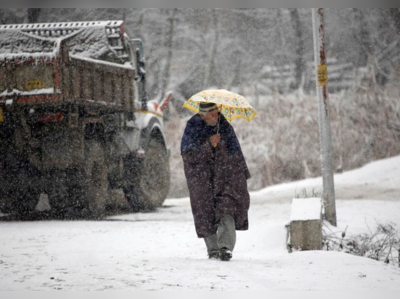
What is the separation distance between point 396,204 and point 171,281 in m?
7.56

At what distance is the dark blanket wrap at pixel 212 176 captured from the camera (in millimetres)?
7090

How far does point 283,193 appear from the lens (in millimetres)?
17094

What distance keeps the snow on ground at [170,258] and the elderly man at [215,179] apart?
32 cm

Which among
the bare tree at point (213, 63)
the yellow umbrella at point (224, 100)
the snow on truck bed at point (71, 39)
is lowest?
the yellow umbrella at point (224, 100)

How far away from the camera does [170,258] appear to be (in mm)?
7340

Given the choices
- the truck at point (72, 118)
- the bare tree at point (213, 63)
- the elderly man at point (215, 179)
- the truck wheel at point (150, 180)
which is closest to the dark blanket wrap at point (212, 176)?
the elderly man at point (215, 179)

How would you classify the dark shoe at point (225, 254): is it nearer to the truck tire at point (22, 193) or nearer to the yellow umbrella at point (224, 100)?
the yellow umbrella at point (224, 100)

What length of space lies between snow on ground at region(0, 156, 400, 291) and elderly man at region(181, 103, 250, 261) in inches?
12.7

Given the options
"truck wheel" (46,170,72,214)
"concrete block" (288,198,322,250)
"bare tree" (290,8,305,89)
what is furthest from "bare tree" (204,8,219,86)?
"concrete block" (288,198,322,250)

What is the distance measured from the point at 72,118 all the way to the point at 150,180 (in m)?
3.79

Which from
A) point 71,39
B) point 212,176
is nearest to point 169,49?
point 71,39

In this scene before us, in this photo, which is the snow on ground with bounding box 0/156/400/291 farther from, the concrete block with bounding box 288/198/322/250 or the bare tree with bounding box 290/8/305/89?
the bare tree with bounding box 290/8/305/89

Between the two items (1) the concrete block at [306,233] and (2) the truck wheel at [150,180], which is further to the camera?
(2) the truck wheel at [150,180]

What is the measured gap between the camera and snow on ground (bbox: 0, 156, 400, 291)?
18.9 feet
